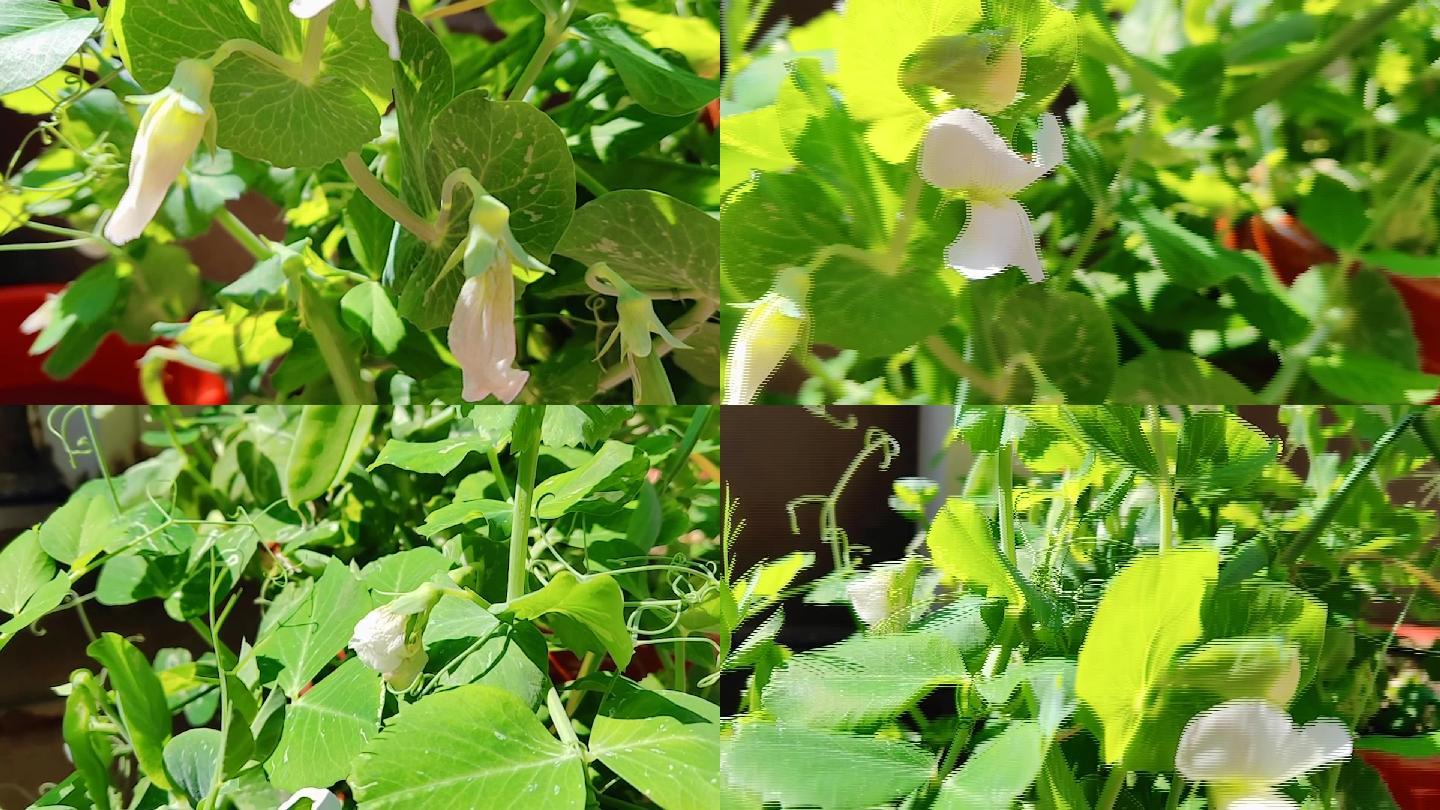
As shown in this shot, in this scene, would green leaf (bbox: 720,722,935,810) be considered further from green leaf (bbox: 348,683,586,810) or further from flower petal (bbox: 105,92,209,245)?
flower petal (bbox: 105,92,209,245)

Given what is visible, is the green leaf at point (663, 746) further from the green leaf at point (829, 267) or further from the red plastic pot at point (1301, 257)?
the red plastic pot at point (1301, 257)

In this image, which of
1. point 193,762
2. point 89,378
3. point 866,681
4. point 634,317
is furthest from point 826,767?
point 89,378

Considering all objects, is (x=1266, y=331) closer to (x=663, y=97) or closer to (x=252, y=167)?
(x=663, y=97)

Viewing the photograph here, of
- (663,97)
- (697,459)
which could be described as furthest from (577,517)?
(663,97)

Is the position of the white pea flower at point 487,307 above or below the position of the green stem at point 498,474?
above

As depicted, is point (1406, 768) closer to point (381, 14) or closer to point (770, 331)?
point (770, 331)

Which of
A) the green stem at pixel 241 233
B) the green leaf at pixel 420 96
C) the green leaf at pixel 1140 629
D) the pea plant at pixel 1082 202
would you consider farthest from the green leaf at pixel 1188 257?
the green stem at pixel 241 233
